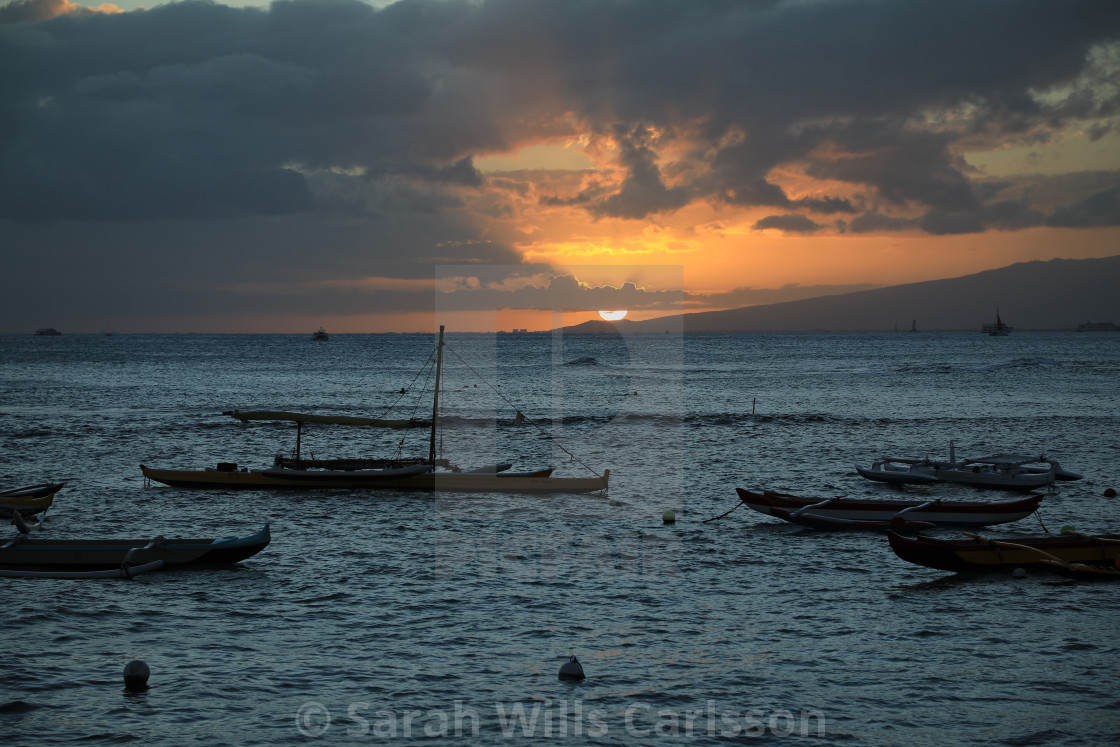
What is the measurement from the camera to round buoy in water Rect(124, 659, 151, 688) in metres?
16.0

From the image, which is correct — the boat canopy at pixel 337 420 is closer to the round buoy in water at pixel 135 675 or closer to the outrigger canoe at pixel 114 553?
the outrigger canoe at pixel 114 553

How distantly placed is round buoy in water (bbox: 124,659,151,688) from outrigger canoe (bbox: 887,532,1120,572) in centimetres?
1892

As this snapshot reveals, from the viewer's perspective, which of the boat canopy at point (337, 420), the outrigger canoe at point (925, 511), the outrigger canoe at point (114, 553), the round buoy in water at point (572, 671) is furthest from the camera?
the boat canopy at point (337, 420)

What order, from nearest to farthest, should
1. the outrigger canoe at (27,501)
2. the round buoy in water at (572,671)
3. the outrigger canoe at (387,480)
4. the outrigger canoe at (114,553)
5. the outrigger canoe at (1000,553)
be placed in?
the round buoy in water at (572,671) < the outrigger canoe at (114,553) < the outrigger canoe at (1000,553) < the outrigger canoe at (27,501) < the outrigger canoe at (387,480)

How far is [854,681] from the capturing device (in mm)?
16625

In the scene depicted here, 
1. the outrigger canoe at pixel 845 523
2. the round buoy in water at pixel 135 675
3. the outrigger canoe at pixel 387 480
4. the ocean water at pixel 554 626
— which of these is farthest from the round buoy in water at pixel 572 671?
the outrigger canoe at pixel 387 480

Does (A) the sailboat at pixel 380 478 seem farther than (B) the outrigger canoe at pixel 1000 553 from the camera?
Yes

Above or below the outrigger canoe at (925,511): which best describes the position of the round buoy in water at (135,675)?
below

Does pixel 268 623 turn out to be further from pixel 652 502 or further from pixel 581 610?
pixel 652 502

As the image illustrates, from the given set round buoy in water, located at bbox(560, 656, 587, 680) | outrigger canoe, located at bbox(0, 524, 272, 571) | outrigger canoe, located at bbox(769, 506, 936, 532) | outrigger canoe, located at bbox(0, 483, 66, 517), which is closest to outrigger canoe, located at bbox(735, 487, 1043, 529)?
outrigger canoe, located at bbox(769, 506, 936, 532)

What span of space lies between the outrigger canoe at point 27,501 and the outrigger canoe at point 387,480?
5.67m

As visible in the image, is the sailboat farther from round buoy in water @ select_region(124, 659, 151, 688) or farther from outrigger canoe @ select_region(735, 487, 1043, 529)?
round buoy in water @ select_region(124, 659, 151, 688)

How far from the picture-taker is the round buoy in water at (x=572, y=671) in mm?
16484

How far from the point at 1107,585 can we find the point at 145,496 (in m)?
35.4
